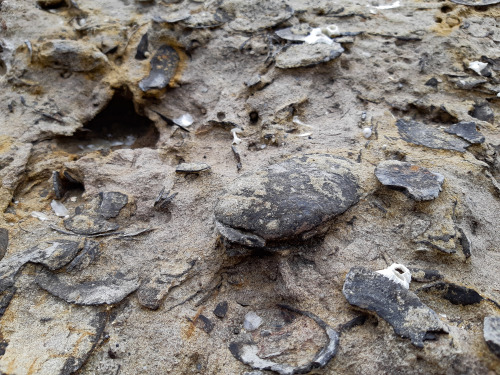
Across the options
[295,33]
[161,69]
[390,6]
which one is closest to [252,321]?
[161,69]

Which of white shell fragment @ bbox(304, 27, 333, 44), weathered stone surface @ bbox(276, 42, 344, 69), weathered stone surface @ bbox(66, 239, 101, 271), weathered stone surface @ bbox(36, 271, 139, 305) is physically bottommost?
weathered stone surface @ bbox(36, 271, 139, 305)

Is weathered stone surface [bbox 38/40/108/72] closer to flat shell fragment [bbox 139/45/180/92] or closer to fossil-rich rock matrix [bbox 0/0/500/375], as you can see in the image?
fossil-rich rock matrix [bbox 0/0/500/375]

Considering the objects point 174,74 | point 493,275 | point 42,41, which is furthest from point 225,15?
point 493,275

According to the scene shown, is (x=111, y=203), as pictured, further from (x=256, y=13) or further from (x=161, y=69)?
(x=256, y=13)

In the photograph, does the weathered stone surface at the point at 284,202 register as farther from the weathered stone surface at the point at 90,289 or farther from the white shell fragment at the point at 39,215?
the white shell fragment at the point at 39,215

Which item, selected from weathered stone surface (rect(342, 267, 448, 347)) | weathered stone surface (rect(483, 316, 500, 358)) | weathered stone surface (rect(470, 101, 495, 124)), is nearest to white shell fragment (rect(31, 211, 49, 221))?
weathered stone surface (rect(342, 267, 448, 347))

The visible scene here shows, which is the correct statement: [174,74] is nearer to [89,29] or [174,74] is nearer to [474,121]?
[89,29]

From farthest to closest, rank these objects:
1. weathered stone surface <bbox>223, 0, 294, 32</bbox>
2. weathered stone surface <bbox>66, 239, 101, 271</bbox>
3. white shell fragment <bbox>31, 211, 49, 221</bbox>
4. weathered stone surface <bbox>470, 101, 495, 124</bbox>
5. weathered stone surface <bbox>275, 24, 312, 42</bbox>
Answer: weathered stone surface <bbox>223, 0, 294, 32</bbox> → weathered stone surface <bbox>275, 24, 312, 42</bbox> → weathered stone surface <bbox>470, 101, 495, 124</bbox> → white shell fragment <bbox>31, 211, 49, 221</bbox> → weathered stone surface <bbox>66, 239, 101, 271</bbox>
